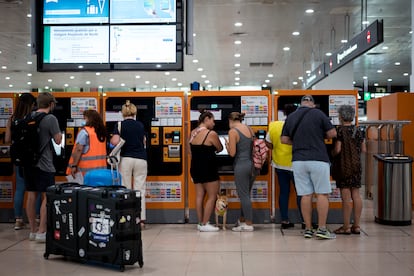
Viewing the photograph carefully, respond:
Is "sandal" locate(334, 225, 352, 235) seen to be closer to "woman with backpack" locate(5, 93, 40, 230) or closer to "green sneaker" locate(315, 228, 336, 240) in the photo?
"green sneaker" locate(315, 228, 336, 240)

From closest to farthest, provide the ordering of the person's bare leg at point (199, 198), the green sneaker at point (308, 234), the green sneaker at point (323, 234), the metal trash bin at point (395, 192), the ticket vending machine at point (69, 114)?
the green sneaker at point (323, 234) → the green sneaker at point (308, 234) → the person's bare leg at point (199, 198) → the metal trash bin at point (395, 192) → the ticket vending machine at point (69, 114)

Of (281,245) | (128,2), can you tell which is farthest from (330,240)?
(128,2)

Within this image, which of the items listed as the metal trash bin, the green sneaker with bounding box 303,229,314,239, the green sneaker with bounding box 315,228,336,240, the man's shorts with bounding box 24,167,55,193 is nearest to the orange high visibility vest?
the man's shorts with bounding box 24,167,55,193

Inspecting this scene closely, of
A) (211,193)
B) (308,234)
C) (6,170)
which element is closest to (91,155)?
(211,193)

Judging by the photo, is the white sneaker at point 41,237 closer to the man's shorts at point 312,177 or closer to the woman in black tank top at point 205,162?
the woman in black tank top at point 205,162

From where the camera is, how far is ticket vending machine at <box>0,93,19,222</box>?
23.4 ft

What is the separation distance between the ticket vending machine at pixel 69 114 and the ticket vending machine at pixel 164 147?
0.93ft

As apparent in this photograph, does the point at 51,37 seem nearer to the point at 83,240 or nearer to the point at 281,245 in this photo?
the point at 83,240

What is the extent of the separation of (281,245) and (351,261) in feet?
3.03

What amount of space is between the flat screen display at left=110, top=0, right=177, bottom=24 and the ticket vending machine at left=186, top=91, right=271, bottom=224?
1.51 m

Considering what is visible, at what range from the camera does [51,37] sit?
5.83m

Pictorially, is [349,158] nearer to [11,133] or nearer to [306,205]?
[306,205]

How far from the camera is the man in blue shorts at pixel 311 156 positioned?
18.6 ft

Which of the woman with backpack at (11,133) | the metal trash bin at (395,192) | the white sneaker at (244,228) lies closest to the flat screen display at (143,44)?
the woman with backpack at (11,133)
